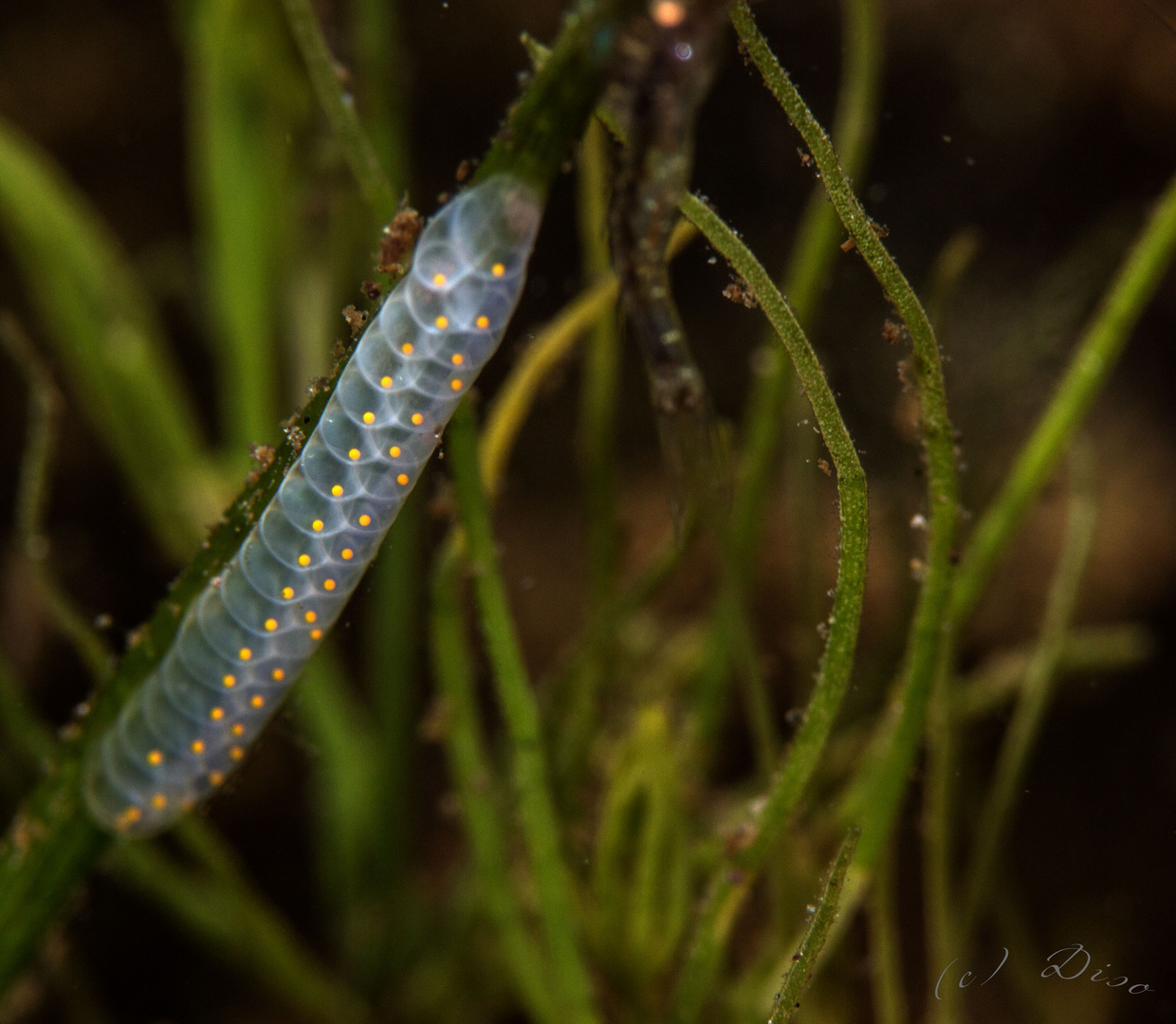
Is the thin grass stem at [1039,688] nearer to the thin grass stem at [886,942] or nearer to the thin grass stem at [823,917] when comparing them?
the thin grass stem at [886,942]

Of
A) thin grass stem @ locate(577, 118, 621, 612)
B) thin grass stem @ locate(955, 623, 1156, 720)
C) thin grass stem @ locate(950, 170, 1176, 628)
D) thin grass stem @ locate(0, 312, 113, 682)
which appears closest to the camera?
thin grass stem @ locate(950, 170, 1176, 628)

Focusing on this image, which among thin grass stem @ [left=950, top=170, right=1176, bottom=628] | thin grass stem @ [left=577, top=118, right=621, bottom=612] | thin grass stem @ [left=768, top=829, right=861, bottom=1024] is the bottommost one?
thin grass stem @ [left=768, top=829, right=861, bottom=1024]

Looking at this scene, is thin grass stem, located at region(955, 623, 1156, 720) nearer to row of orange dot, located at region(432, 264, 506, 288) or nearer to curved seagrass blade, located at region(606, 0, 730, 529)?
curved seagrass blade, located at region(606, 0, 730, 529)

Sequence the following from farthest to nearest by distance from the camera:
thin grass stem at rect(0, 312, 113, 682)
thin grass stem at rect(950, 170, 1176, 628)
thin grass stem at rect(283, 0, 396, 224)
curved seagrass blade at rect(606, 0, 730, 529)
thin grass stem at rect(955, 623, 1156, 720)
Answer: thin grass stem at rect(955, 623, 1156, 720) → thin grass stem at rect(0, 312, 113, 682) → thin grass stem at rect(950, 170, 1176, 628) → thin grass stem at rect(283, 0, 396, 224) → curved seagrass blade at rect(606, 0, 730, 529)

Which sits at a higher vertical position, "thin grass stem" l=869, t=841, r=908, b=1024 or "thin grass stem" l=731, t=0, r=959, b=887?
"thin grass stem" l=731, t=0, r=959, b=887

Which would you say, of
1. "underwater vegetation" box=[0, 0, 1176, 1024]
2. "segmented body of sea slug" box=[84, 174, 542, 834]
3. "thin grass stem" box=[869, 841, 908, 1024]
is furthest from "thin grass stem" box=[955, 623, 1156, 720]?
"segmented body of sea slug" box=[84, 174, 542, 834]

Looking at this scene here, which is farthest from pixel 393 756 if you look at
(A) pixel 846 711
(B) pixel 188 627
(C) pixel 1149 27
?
(C) pixel 1149 27

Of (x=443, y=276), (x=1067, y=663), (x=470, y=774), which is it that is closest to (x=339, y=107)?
(x=443, y=276)

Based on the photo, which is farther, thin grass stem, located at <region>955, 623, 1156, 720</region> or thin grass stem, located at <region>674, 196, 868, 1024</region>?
thin grass stem, located at <region>955, 623, 1156, 720</region>
